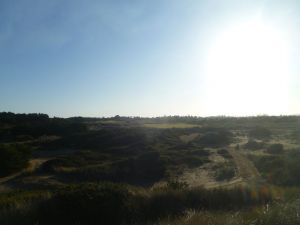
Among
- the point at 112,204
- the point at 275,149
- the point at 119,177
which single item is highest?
the point at 112,204

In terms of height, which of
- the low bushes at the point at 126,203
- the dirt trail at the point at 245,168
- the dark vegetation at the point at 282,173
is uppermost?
the low bushes at the point at 126,203

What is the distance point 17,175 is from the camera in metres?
30.6

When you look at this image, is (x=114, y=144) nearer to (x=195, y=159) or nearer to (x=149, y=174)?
(x=195, y=159)

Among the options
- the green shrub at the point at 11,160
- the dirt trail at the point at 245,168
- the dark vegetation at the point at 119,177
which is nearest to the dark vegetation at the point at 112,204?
the dark vegetation at the point at 119,177

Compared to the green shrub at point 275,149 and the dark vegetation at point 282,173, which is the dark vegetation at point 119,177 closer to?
the dark vegetation at point 282,173

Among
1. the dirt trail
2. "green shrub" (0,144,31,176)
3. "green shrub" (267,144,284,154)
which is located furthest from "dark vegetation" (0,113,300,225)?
the dirt trail

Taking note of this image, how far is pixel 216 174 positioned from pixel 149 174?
5214mm

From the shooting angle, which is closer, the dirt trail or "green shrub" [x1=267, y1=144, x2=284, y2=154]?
the dirt trail

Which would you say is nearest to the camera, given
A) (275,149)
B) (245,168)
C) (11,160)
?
(245,168)

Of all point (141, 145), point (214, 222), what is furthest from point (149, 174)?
point (214, 222)

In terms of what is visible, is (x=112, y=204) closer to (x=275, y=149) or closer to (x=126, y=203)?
(x=126, y=203)

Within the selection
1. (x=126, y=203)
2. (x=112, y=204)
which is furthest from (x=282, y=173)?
(x=112, y=204)

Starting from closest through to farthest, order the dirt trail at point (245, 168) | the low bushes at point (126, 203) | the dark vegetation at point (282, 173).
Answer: the low bushes at point (126, 203), the dark vegetation at point (282, 173), the dirt trail at point (245, 168)

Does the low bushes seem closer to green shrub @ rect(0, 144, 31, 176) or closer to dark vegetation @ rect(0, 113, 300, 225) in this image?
dark vegetation @ rect(0, 113, 300, 225)
